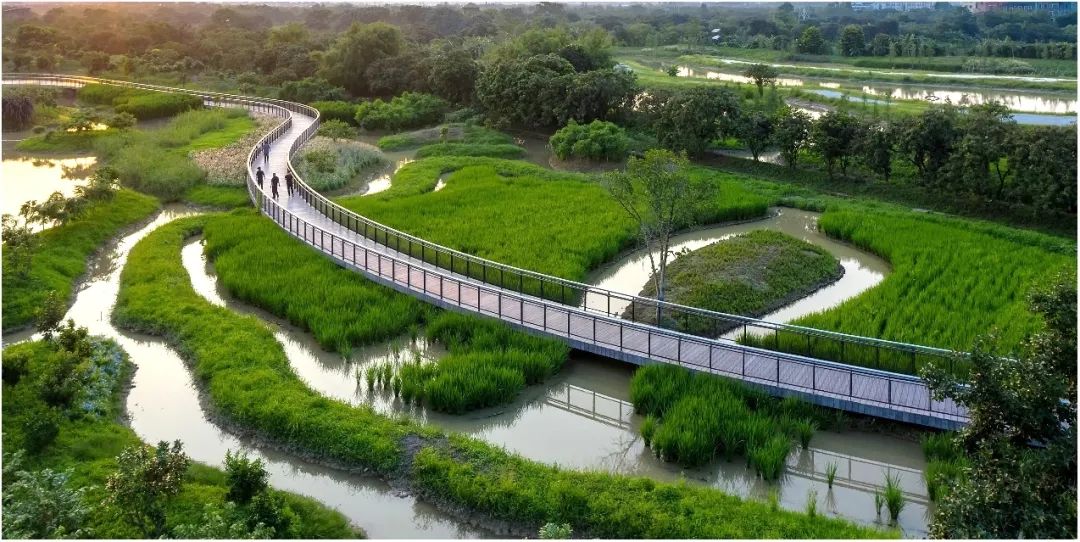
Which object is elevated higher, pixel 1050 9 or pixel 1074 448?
pixel 1050 9

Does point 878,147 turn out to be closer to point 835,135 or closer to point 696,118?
point 835,135

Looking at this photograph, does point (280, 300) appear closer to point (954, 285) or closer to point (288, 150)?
point (954, 285)

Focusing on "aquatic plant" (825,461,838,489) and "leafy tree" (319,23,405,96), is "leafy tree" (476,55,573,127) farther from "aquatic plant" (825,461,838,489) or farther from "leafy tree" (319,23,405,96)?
"aquatic plant" (825,461,838,489)

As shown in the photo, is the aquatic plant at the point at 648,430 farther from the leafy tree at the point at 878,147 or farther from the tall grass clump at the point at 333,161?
the tall grass clump at the point at 333,161

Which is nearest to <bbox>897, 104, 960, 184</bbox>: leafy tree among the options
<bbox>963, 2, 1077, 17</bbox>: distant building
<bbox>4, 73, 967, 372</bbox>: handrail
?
<bbox>4, 73, 967, 372</bbox>: handrail

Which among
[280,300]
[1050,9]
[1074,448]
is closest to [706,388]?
[1074,448]
